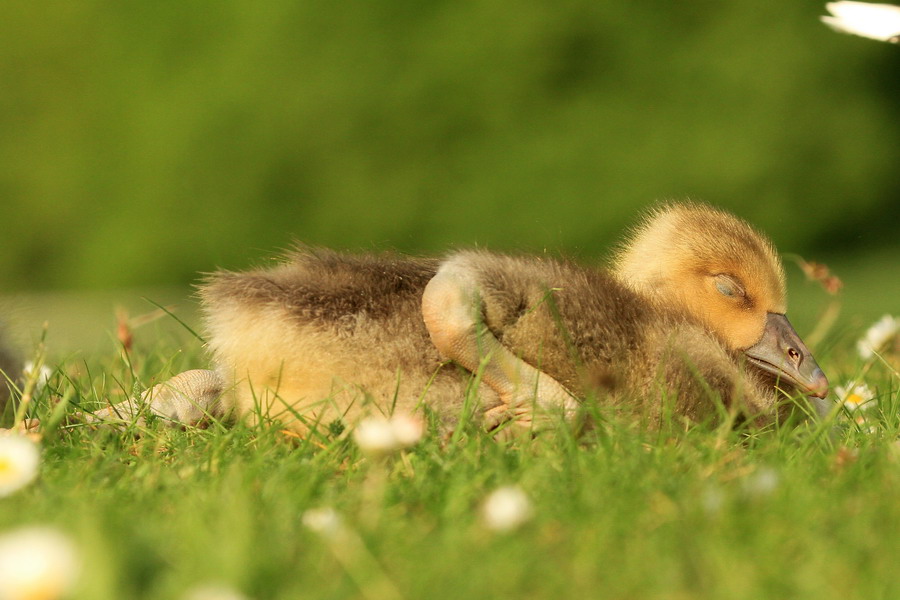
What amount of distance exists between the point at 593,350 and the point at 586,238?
747 cm

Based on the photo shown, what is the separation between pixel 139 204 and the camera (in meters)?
10.1

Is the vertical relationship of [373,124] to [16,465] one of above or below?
below

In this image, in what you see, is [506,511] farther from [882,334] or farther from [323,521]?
[882,334]

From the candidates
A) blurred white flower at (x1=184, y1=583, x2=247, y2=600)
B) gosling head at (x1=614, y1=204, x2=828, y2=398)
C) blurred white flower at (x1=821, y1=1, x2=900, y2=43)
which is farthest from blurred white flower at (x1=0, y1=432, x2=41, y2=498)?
blurred white flower at (x1=821, y1=1, x2=900, y2=43)

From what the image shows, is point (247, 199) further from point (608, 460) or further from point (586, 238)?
point (608, 460)

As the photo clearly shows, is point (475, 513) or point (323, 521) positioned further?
point (475, 513)

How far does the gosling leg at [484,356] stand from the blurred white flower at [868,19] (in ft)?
5.29

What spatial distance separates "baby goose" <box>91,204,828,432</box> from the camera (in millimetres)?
2600

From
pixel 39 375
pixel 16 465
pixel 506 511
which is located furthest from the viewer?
pixel 39 375

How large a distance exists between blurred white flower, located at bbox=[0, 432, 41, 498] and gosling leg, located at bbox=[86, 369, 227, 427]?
1.89 ft

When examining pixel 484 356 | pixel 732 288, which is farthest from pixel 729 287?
pixel 484 356

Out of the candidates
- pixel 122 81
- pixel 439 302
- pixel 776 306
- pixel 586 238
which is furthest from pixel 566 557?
pixel 122 81

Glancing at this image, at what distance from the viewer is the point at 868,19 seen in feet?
11.6

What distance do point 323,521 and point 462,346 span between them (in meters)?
0.80
